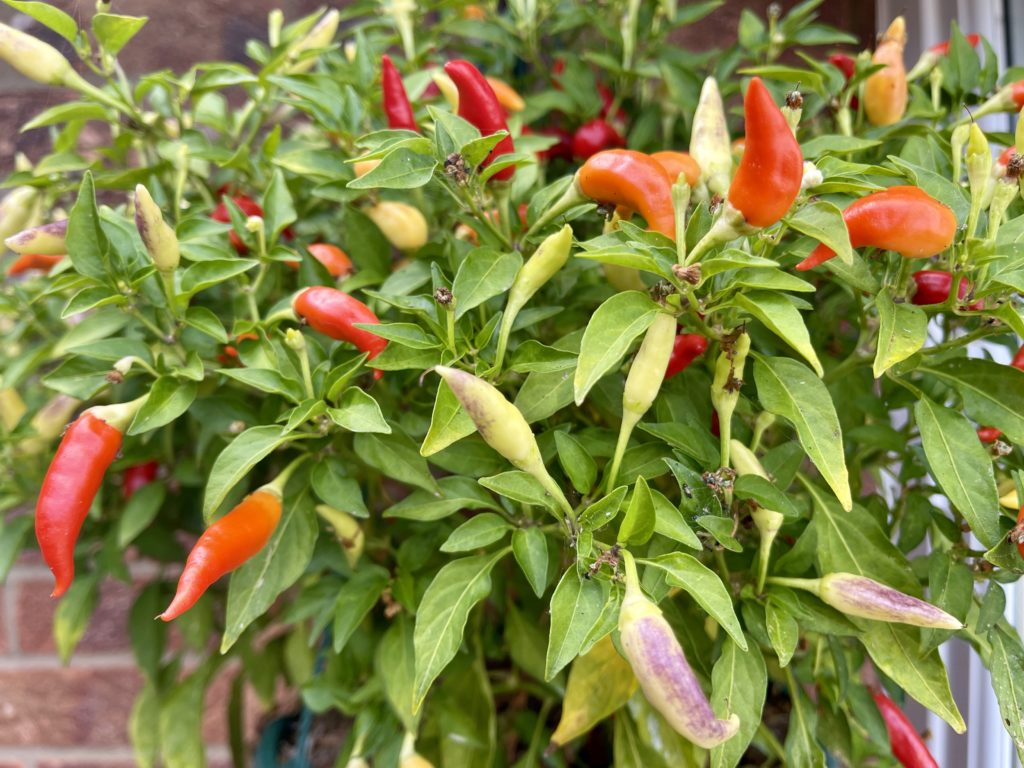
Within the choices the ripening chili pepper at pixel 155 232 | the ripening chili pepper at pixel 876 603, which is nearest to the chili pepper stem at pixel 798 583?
the ripening chili pepper at pixel 876 603

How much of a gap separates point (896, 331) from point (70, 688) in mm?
1193

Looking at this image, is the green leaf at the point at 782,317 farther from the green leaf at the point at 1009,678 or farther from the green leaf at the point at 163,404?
the green leaf at the point at 163,404

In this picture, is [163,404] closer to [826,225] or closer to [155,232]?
[155,232]

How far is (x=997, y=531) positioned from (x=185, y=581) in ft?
1.46

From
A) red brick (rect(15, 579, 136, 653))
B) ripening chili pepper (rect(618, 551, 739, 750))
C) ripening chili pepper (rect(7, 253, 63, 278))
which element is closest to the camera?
ripening chili pepper (rect(618, 551, 739, 750))

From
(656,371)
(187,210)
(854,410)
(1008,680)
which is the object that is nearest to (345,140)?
(187,210)

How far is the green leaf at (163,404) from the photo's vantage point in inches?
17.7

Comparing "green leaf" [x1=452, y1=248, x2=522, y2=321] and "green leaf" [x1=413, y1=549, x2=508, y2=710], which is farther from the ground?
"green leaf" [x1=452, y1=248, x2=522, y2=321]

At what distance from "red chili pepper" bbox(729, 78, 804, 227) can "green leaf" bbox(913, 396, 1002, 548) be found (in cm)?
16

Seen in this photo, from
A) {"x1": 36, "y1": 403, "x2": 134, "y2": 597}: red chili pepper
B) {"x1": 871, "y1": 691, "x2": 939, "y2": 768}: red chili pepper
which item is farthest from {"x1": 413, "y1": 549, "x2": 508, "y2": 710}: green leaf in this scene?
{"x1": 871, "y1": 691, "x2": 939, "y2": 768}: red chili pepper

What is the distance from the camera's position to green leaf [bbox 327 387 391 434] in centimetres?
42

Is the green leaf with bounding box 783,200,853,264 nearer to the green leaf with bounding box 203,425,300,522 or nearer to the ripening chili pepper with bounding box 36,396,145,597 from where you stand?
the green leaf with bounding box 203,425,300,522

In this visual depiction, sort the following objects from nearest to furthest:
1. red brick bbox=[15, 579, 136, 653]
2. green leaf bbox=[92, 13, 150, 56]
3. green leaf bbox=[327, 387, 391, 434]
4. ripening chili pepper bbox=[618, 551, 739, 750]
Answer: ripening chili pepper bbox=[618, 551, 739, 750] < green leaf bbox=[327, 387, 391, 434] < green leaf bbox=[92, 13, 150, 56] < red brick bbox=[15, 579, 136, 653]

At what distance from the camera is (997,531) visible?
0.41 m
